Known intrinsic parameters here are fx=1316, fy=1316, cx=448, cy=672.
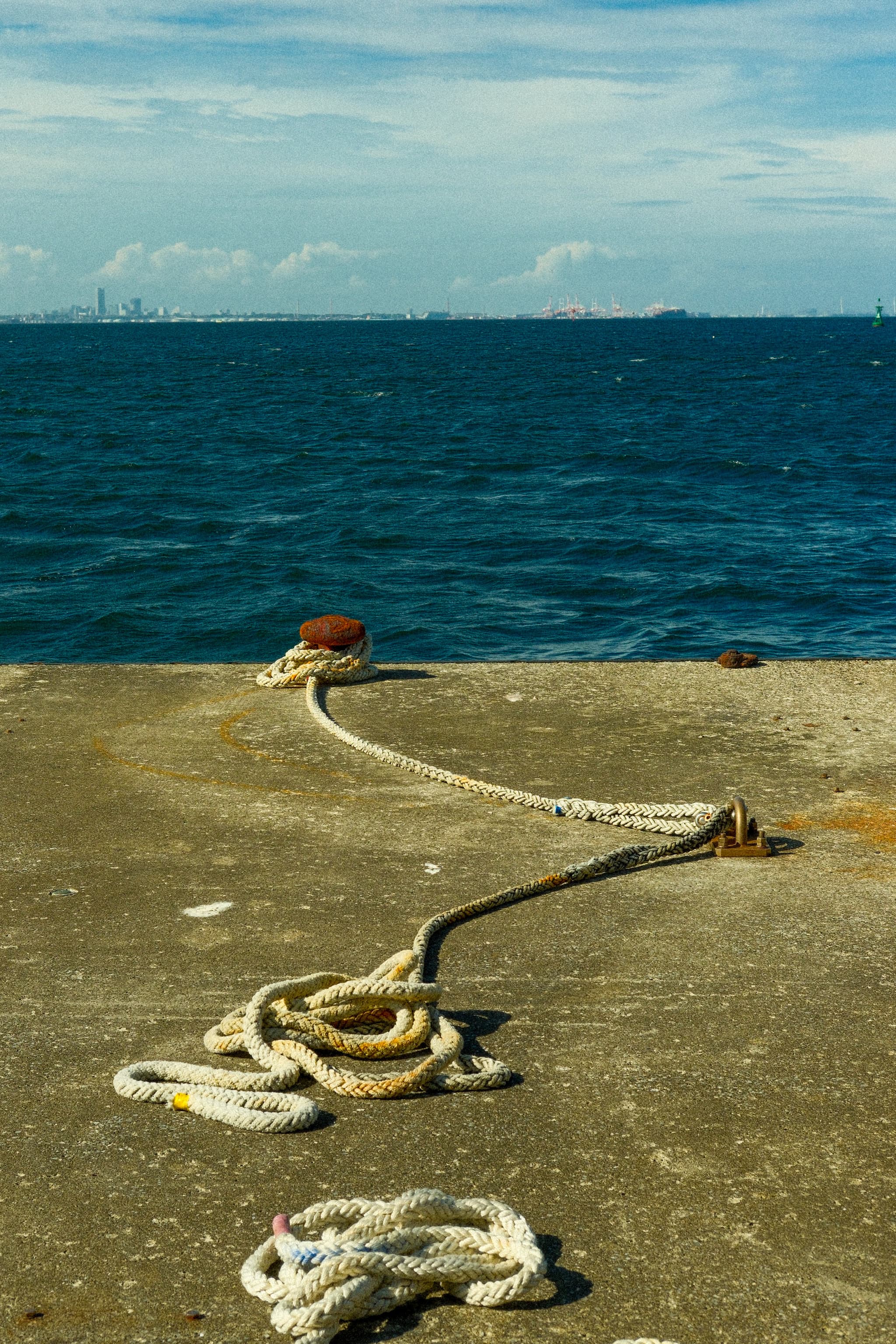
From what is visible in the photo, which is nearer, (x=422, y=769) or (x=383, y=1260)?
(x=383, y=1260)

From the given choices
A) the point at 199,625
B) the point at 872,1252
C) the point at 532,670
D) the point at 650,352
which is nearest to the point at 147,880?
the point at 872,1252

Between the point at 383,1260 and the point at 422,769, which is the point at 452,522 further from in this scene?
the point at 383,1260

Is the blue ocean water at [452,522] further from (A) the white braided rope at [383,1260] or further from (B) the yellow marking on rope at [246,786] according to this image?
(A) the white braided rope at [383,1260]

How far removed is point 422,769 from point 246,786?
82cm

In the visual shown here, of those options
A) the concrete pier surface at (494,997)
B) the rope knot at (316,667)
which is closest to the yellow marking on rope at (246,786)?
the concrete pier surface at (494,997)

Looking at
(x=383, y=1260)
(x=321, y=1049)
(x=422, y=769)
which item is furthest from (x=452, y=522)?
(x=383, y=1260)

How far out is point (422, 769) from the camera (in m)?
6.22

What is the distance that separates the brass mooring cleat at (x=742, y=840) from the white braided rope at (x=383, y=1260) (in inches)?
100

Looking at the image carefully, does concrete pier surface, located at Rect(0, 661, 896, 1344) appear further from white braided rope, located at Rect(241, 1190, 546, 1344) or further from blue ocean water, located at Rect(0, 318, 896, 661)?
blue ocean water, located at Rect(0, 318, 896, 661)

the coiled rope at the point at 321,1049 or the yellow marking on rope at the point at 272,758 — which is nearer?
the coiled rope at the point at 321,1049

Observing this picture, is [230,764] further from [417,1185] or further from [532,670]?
[417,1185]

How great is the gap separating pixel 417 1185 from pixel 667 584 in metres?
19.5

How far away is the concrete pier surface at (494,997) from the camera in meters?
2.97

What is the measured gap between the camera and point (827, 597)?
20906mm
